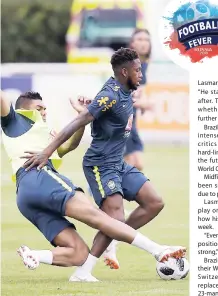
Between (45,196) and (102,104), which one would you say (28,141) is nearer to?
(45,196)

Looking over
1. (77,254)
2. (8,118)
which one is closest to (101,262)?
(77,254)

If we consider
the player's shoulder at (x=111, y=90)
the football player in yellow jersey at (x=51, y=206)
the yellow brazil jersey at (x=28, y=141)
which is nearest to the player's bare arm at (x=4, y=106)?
the football player in yellow jersey at (x=51, y=206)

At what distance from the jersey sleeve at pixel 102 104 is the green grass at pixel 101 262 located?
1464 millimetres

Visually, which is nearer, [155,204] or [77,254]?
[77,254]

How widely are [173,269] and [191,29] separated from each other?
2240mm

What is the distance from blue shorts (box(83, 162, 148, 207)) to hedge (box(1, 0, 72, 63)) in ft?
87.1

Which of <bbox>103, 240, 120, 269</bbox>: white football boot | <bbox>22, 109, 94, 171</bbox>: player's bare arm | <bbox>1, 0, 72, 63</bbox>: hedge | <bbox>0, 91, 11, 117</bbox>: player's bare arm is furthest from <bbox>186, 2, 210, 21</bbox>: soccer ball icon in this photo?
<bbox>1, 0, 72, 63</bbox>: hedge

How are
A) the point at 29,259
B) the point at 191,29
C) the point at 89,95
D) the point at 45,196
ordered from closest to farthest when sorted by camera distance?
the point at 191,29 < the point at 29,259 < the point at 45,196 < the point at 89,95

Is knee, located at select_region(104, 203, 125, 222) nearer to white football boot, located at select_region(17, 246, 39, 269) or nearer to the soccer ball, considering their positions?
the soccer ball

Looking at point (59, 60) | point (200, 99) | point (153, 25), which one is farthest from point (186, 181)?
point (59, 60)

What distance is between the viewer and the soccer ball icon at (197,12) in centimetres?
883

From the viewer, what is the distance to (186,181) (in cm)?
1839

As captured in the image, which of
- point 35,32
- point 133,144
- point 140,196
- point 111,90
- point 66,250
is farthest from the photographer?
point 35,32

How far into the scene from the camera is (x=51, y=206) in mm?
9688
